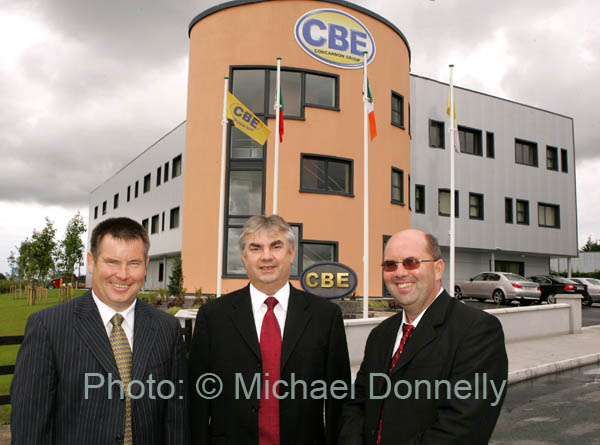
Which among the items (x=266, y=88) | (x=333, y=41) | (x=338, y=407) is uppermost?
(x=333, y=41)

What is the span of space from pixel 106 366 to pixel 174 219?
101 feet

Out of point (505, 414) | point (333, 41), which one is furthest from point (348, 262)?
point (505, 414)

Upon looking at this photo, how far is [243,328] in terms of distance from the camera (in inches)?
125

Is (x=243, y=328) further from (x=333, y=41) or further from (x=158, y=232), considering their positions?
(x=158, y=232)

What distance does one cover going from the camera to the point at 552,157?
36156mm

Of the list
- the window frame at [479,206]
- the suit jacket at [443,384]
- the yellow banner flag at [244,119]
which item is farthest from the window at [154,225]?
the suit jacket at [443,384]

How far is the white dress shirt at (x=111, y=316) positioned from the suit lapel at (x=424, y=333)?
1.59 metres

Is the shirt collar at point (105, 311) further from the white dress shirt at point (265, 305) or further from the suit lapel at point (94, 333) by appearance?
the white dress shirt at point (265, 305)

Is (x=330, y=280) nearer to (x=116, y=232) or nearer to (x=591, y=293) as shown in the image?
(x=116, y=232)

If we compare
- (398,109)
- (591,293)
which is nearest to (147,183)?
(398,109)

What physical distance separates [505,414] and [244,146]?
15.6 metres

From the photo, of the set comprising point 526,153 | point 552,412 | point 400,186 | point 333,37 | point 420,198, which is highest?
point 333,37

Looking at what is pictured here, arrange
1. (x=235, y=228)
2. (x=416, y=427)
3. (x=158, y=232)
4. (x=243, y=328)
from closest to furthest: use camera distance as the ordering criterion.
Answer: (x=416, y=427), (x=243, y=328), (x=235, y=228), (x=158, y=232)

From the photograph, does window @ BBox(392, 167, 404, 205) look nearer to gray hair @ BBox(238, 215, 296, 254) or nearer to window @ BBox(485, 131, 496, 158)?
window @ BBox(485, 131, 496, 158)
